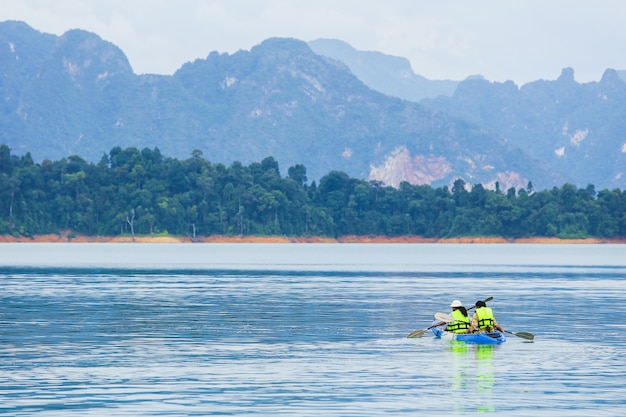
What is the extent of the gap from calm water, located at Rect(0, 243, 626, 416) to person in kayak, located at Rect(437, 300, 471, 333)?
2.39ft


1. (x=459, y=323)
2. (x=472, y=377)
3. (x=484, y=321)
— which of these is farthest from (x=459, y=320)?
(x=472, y=377)

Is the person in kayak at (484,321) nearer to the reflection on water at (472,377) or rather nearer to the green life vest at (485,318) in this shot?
the green life vest at (485,318)

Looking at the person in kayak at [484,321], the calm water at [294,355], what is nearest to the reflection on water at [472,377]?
the calm water at [294,355]

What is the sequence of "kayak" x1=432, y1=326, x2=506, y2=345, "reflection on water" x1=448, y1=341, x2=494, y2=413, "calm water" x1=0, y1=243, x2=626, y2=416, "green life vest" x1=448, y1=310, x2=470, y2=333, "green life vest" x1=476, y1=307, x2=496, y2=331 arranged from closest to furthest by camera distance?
"reflection on water" x1=448, y1=341, x2=494, y2=413, "calm water" x1=0, y1=243, x2=626, y2=416, "green life vest" x1=476, y1=307, x2=496, y2=331, "kayak" x1=432, y1=326, x2=506, y2=345, "green life vest" x1=448, y1=310, x2=470, y2=333

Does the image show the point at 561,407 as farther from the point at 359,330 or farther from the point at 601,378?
the point at 359,330

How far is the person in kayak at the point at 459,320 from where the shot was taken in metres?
38.4

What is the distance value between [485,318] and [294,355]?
7061 mm

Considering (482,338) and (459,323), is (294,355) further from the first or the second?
(459,323)

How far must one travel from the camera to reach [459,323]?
39.0 meters

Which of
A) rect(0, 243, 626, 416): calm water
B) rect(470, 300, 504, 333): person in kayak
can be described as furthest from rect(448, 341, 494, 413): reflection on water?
rect(470, 300, 504, 333): person in kayak

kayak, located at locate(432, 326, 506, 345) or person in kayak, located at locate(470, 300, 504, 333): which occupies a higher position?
person in kayak, located at locate(470, 300, 504, 333)

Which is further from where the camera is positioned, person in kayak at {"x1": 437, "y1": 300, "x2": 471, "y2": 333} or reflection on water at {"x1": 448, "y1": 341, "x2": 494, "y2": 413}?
person in kayak at {"x1": 437, "y1": 300, "x2": 471, "y2": 333}

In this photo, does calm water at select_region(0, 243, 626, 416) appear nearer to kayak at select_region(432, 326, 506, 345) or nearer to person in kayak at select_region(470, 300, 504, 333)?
kayak at select_region(432, 326, 506, 345)

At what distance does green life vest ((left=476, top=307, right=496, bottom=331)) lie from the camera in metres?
37.1
